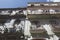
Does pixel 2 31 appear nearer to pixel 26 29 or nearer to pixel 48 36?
pixel 26 29

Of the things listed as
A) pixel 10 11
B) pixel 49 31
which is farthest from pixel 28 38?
→ pixel 10 11

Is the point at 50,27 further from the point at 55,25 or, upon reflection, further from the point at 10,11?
the point at 10,11

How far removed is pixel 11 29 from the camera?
32062mm

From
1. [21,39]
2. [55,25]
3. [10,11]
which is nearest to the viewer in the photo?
[21,39]

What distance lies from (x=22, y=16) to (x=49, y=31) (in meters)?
4.93

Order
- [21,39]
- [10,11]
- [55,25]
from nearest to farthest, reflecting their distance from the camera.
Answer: [21,39]
[55,25]
[10,11]

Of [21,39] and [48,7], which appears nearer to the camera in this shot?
[21,39]

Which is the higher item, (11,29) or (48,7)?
(48,7)

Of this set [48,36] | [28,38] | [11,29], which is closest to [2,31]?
[11,29]

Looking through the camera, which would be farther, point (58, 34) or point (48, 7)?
point (48, 7)

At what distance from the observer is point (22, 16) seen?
114 feet

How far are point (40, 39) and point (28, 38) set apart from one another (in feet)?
4.81

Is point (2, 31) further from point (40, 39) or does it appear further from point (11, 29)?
point (40, 39)

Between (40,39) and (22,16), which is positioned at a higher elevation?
(22,16)
